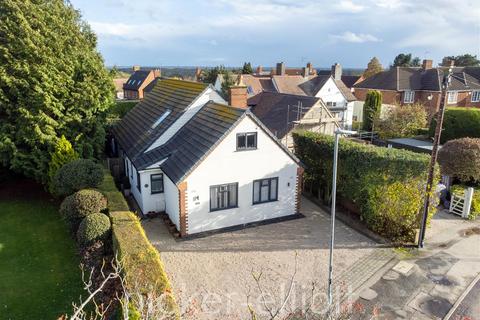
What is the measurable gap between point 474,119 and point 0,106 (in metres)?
38.9

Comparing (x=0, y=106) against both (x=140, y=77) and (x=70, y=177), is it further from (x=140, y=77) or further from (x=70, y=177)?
(x=140, y=77)

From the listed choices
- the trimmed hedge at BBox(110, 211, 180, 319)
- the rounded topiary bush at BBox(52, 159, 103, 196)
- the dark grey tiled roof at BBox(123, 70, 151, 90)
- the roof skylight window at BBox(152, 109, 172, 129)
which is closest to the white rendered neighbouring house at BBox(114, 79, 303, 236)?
the roof skylight window at BBox(152, 109, 172, 129)

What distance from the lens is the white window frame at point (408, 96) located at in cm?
5066

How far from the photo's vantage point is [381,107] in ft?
143

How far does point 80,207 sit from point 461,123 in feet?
115

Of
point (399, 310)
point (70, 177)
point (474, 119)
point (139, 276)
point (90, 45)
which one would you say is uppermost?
point (90, 45)

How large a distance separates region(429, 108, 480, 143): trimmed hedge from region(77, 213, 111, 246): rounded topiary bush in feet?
105

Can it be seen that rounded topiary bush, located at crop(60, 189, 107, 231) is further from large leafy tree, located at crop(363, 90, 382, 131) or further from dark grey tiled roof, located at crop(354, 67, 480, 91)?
dark grey tiled roof, located at crop(354, 67, 480, 91)

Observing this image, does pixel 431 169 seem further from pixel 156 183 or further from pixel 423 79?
pixel 423 79

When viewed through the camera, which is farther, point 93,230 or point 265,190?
point 265,190

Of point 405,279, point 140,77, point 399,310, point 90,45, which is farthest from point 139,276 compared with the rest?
point 140,77

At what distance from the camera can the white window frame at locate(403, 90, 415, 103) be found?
166ft

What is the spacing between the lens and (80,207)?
51.2 feet

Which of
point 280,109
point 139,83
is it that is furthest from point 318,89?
point 139,83
